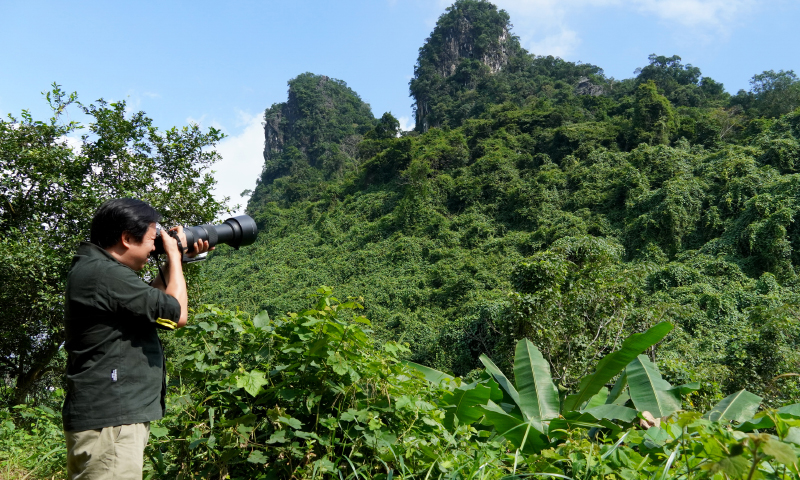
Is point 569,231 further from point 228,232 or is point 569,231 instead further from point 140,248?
point 140,248

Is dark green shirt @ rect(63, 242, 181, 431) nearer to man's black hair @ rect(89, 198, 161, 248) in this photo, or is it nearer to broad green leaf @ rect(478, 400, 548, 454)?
man's black hair @ rect(89, 198, 161, 248)

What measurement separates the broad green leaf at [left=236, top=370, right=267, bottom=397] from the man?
170mm

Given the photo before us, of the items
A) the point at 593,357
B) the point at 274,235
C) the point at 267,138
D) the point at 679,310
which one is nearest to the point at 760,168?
the point at 679,310

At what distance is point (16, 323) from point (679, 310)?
9.15 meters

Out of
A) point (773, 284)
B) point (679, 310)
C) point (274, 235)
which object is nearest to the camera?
point (679, 310)

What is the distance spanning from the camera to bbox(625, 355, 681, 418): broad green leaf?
71.9 inches

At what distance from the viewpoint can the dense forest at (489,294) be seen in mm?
1272

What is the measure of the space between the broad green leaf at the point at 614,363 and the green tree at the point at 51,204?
4.03 meters

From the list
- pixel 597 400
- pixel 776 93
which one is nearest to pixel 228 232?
pixel 597 400

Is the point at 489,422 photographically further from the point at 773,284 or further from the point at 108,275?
the point at 773,284

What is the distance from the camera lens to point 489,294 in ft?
43.2

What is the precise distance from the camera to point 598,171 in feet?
56.1

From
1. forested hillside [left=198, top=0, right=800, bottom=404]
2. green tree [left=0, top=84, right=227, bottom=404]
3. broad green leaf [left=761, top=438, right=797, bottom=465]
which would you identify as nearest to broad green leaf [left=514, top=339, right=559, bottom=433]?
broad green leaf [left=761, top=438, right=797, bottom=465]

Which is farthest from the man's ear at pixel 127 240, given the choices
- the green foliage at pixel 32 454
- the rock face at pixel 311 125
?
the rock face at pixel 311 125
